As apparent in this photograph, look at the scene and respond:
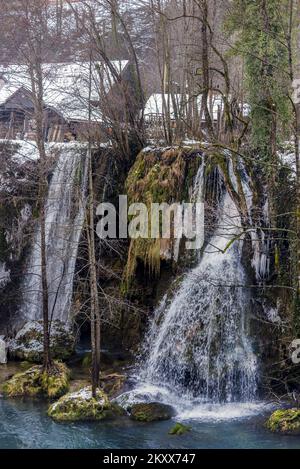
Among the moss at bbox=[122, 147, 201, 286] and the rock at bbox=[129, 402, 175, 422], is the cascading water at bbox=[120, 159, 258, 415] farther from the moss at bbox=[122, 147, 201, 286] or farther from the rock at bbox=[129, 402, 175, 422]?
the moss at bbox=[122, 147, 201, 286]

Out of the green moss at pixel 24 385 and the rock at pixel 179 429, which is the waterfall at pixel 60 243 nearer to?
the green moss at pixel 24 385

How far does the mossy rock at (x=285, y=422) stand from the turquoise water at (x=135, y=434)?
165 millimetres

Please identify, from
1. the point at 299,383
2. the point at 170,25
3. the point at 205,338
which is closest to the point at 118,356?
the point at 205,338

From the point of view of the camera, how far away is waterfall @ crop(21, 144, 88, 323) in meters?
17.1

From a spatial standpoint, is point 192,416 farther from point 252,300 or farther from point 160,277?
point 160,277

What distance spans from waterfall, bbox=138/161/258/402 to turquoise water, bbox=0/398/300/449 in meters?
0.99

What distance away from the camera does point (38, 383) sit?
1305cm

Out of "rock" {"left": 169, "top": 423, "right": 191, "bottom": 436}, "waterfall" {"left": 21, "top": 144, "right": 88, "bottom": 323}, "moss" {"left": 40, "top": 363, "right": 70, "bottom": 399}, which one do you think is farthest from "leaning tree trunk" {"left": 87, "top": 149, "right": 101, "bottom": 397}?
"waterfall" {"left": 21, "top": 144, "right": 88, "bottom": 323}

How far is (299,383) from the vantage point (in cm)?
1202

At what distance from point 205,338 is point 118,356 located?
3.22 m

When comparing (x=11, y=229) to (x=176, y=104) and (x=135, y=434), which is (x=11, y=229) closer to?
(x=176, y=104)

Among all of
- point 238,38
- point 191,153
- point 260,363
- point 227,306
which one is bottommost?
point 260,363

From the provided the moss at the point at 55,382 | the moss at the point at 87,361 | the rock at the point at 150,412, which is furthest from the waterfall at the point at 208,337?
the moss at the point at 55,382

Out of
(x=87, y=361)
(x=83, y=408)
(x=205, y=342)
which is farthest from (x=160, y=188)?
(x=83, y=408)
